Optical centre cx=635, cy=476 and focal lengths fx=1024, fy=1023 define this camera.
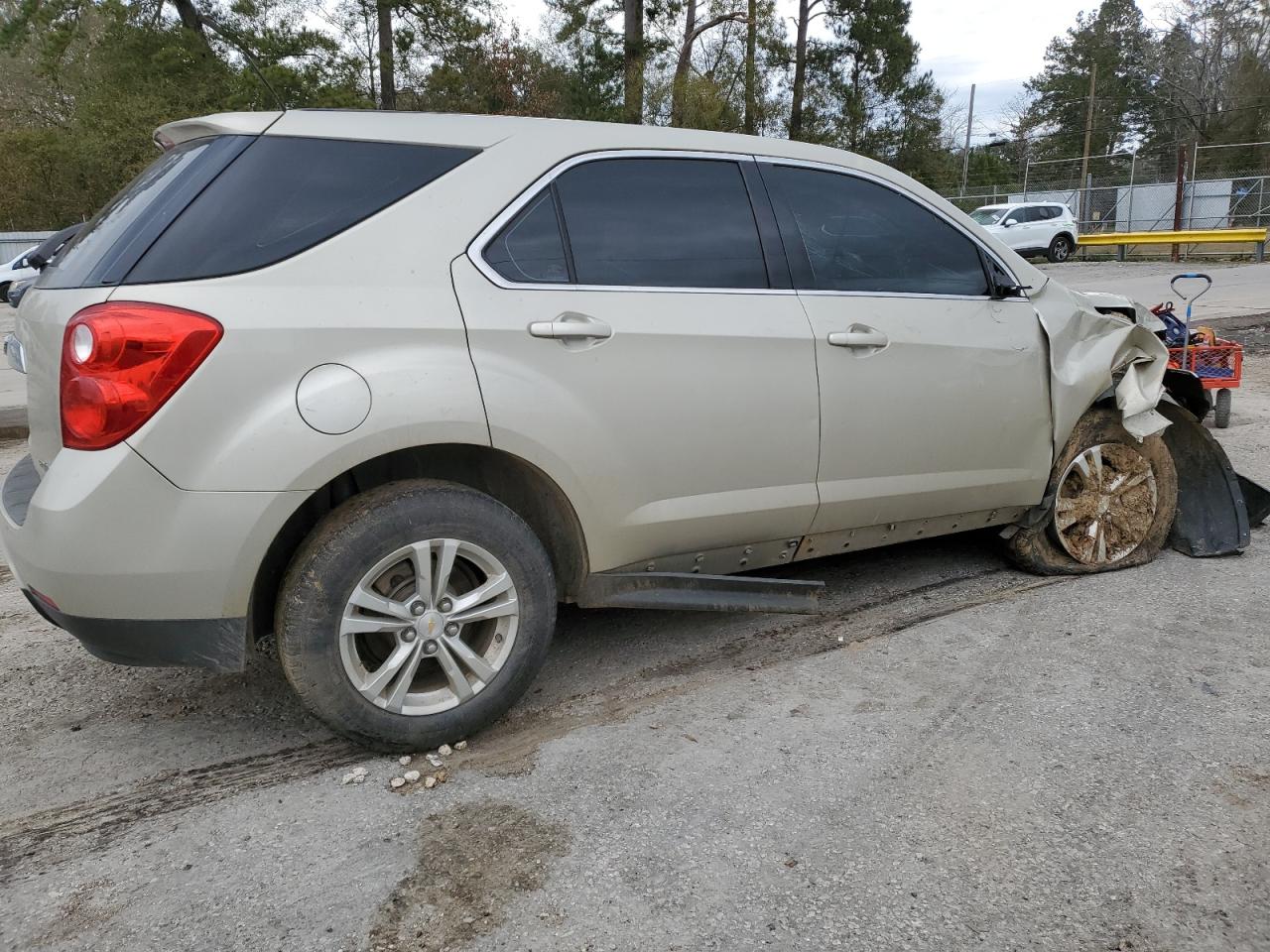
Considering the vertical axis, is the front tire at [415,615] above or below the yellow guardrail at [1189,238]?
below

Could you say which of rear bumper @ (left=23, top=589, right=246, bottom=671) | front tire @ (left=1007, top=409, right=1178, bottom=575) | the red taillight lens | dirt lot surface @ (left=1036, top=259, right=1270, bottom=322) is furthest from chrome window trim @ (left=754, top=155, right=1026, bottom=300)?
dirt lot surface @ (left=1036, top=259, right=1270, bottom=322)

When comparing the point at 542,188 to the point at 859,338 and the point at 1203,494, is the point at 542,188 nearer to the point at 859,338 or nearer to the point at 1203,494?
the point at 859,338

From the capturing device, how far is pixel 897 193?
12.7ft

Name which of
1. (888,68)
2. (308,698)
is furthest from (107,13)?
(308,698)

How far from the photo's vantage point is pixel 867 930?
223 cm

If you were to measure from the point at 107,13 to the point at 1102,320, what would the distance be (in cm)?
3020

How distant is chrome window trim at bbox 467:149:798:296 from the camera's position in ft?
9.61

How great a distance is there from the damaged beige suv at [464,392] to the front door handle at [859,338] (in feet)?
0.04

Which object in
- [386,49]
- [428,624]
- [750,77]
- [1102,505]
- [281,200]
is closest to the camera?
[281,200]

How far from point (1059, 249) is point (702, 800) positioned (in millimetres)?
30877

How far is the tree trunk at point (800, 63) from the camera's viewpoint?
3794 cm

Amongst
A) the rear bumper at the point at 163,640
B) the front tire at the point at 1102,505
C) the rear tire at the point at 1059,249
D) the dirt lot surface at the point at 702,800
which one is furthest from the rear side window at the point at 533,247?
the rear tire at the point at 1059,249

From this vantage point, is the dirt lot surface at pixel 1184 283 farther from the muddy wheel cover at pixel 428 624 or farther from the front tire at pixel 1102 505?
the muddy wheel cover at pixel 428 624

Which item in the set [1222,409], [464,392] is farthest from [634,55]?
[464,392]
